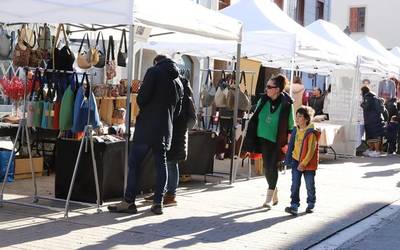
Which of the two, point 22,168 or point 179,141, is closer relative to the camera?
point 179,141

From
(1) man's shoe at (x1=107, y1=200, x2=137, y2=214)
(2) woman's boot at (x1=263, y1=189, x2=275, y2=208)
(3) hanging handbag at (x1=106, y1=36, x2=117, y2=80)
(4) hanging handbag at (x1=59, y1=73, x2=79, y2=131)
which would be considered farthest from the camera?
(3) hanging handbag at (x1=106, y1=36, x2=117, y2=80)

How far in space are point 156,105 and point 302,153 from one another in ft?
6.39

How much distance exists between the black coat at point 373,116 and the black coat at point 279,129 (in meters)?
8.90

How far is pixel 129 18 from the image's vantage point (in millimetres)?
6812

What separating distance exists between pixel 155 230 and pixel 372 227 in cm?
271

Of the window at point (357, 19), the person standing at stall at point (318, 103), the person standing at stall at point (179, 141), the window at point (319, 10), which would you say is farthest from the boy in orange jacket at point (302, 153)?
the window at point (357, 19)

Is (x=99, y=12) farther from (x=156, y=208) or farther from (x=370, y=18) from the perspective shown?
(x=370, y=18)

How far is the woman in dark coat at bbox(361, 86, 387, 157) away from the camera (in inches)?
640

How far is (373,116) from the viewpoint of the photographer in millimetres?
16250

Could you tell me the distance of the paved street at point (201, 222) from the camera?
6.14 meters

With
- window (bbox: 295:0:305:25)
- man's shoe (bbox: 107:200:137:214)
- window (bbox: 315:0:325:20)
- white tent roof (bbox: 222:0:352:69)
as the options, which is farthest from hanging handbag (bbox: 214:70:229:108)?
window (bbox: 315:0:325:20)

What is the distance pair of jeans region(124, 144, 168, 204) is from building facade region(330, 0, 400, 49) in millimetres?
34107

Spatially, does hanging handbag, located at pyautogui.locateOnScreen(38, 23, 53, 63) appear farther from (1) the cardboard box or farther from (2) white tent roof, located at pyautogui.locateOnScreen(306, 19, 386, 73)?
(2) white tent roof, located at pyautogui.locateOnScreen(306, 19, 386, 73)

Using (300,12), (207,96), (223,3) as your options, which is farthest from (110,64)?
(300,12)
